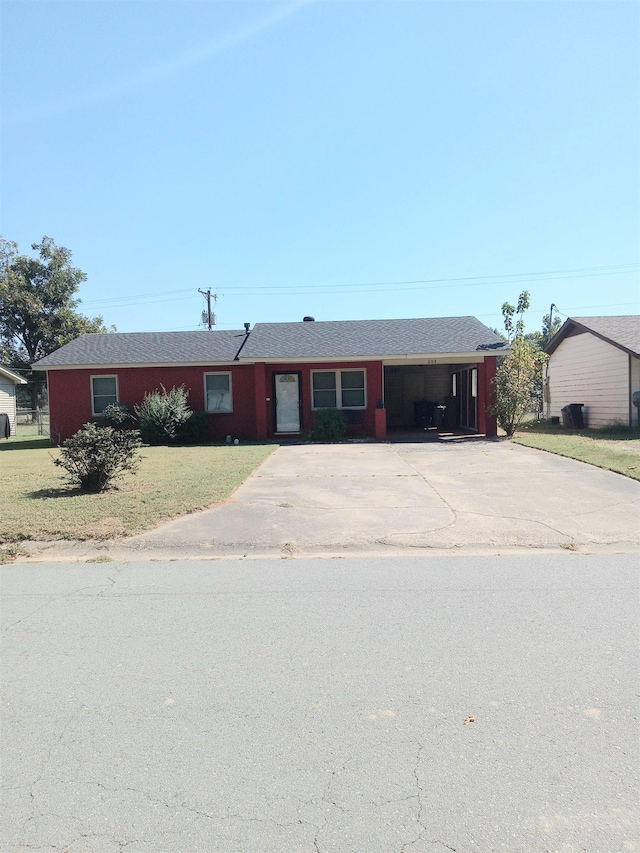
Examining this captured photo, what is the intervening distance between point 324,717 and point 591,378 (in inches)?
830

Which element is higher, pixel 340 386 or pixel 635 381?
pixel 340 386

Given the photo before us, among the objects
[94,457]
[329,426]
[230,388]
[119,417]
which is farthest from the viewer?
[230,388]

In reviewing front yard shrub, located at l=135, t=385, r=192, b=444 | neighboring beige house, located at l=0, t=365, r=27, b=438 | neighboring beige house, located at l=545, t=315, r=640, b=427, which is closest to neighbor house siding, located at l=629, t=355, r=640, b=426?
neighboring beige house, located at l=545, t=315, r=640, b=427

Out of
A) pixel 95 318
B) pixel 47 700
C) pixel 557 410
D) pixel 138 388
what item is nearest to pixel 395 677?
pixel 47 700

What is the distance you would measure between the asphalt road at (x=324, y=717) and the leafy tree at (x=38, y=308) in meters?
39.8

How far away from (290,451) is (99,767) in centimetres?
1351

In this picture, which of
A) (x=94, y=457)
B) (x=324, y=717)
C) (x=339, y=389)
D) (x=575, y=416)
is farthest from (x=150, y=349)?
(x=324, y=717)

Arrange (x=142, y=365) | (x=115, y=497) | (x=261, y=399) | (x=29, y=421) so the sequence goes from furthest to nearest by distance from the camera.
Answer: (x=29, y=421)
(x=142, y=365)
(x=261, y=399)
(x=115, y=497)

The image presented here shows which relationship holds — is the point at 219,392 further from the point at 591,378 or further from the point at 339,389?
the point at 591,378

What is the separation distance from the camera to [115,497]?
906 centimetres

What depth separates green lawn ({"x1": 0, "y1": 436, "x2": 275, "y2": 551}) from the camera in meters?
7.34

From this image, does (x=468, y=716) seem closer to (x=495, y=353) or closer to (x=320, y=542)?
(x=320, y=542)

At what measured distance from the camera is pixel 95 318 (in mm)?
42281

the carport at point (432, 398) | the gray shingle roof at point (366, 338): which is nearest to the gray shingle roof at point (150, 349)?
the gray shingle roof at point (366, 338)
